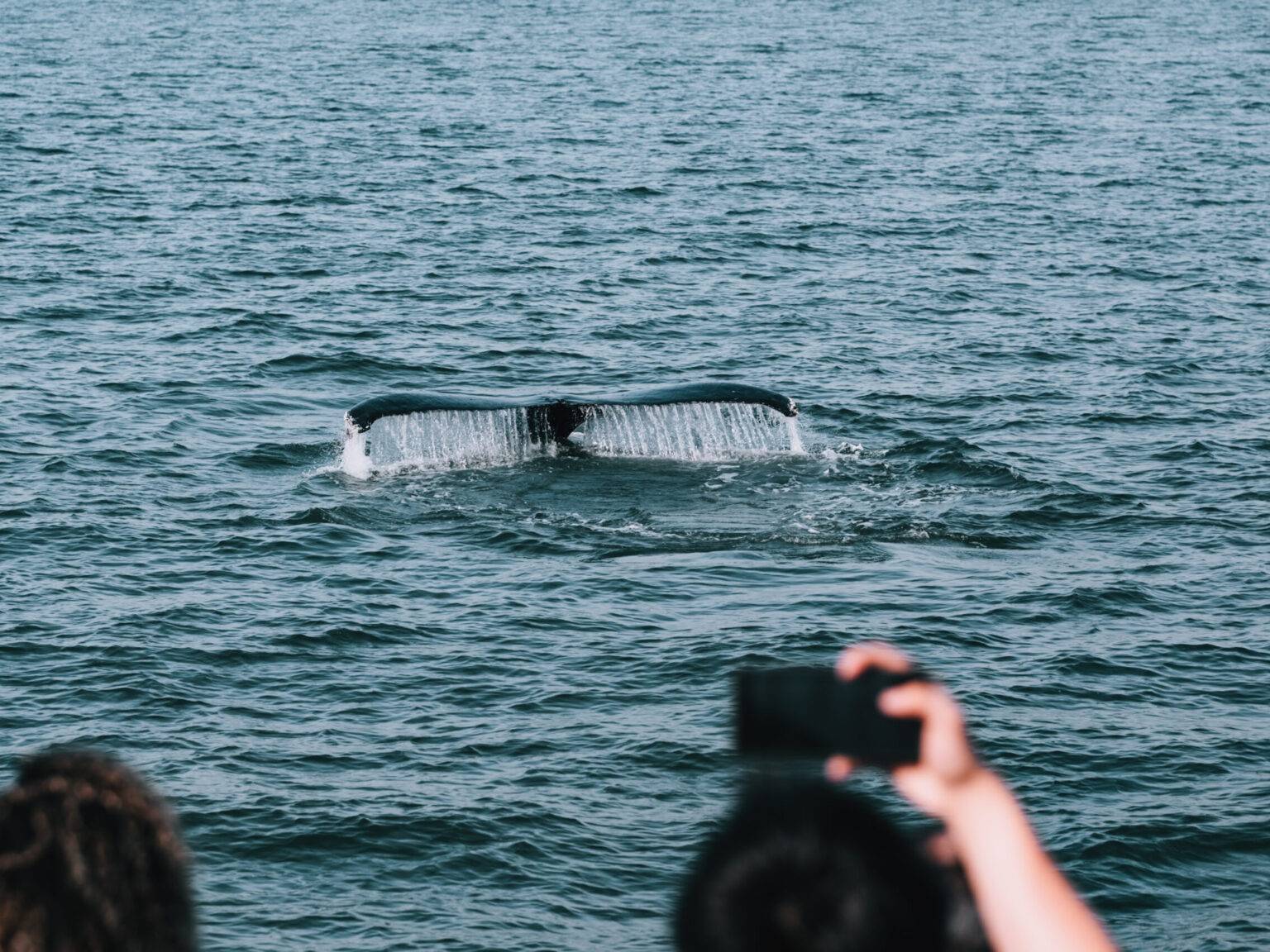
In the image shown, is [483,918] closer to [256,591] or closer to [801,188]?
[256,591]

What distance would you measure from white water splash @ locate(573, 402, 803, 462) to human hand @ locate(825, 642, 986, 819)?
26.7 m

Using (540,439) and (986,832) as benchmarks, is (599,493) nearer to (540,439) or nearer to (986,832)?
(540,439)

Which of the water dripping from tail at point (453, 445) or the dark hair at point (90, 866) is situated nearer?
the dark hair at point (90, 866)

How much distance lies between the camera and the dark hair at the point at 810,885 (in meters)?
2.93

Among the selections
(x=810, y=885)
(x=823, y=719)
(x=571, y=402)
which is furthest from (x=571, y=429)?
(x=810, y=885)

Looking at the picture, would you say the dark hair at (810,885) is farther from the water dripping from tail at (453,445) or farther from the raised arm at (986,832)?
the water dripping from tail at (453,445)

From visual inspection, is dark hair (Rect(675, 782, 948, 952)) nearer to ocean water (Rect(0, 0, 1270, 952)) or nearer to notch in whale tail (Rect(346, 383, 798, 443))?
ocean water (Rect(0, 0, 1270, 952))

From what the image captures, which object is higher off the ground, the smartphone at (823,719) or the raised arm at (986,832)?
the smartphone at (823,719)

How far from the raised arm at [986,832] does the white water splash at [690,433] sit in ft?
87.5

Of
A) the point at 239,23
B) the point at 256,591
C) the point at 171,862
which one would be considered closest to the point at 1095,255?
the point at 256,591

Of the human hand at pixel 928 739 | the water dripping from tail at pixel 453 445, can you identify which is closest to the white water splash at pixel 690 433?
the water dripping from tail at pixel 453 445

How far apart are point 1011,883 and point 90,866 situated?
144 cm

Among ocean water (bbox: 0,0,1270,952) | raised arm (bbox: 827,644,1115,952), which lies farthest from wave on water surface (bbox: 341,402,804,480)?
raised arm (bbox: 827,644,1115,952)

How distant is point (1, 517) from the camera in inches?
1089
